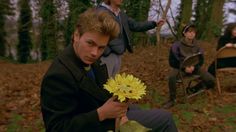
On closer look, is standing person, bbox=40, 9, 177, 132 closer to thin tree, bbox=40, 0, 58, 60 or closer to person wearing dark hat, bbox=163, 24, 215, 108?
person wearing dark hat, bbox=163, 24, 215, 108

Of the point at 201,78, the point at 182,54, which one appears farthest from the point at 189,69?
the point at 201,78

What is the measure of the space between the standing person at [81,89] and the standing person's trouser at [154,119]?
1.19 feet

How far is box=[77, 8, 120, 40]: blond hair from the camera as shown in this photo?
2740mm

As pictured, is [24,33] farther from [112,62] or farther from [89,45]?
[89,45]

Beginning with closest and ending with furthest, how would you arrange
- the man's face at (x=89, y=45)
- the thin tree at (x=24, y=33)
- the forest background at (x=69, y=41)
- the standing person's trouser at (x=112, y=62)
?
1. the man's face at (x=89, y=45)
2. the standing person's trouser at (x=112, y=62)
3. the forest background at (x=69, y=41)
4. the thin tree at (x=24, y=33)

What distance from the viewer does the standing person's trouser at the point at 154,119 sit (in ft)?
10.4

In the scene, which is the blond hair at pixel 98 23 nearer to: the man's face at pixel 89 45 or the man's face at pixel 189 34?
the man's face at pixel 89 45

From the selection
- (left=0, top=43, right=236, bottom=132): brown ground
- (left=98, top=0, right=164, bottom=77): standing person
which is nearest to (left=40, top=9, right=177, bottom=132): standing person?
(left=98, top=0, right=164, bottom=77): standing person

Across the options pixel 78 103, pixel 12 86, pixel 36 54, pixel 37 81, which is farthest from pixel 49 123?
pixel 36 54

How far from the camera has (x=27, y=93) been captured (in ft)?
30.2

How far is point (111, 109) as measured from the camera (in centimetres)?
259

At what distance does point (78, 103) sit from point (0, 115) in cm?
490

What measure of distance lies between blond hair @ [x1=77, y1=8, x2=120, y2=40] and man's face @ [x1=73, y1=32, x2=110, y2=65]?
0.03 meters

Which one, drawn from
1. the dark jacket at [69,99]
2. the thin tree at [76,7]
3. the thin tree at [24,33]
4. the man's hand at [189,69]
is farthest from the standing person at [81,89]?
the thin tree at [24,33]
